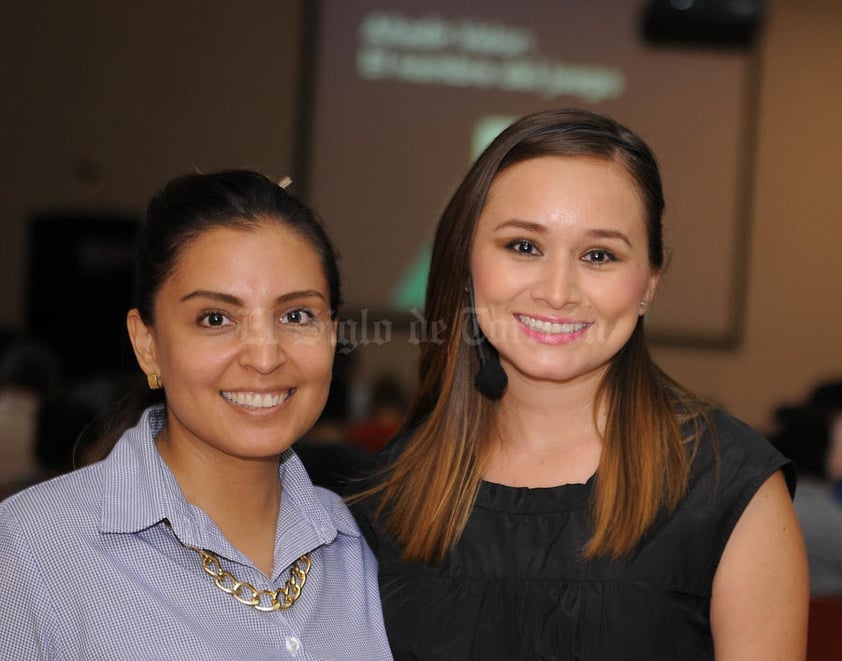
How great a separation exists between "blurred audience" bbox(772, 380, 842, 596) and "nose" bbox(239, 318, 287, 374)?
228 centimetres

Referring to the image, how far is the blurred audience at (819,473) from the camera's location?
11.1ft

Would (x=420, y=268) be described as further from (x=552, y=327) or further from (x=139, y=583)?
(x=139, y=583)

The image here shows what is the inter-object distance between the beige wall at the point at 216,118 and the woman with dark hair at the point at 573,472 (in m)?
4.47

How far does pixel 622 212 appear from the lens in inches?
72.6

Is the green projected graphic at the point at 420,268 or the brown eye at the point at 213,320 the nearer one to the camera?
the brown eye at the point at 213,320

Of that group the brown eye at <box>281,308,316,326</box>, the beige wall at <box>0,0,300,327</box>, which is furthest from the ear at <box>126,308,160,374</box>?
the beige wall at <box>0,0,300,327</box>

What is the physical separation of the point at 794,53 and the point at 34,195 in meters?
4.62

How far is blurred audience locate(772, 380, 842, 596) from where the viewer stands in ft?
11.1

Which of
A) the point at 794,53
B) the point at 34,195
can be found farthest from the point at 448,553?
the point at 794,53

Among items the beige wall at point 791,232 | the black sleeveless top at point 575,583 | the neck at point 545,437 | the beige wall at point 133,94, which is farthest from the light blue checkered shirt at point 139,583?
the beige wall at point 791,232

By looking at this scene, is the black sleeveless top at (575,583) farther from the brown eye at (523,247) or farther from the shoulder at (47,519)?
the shoulder at (47,519)

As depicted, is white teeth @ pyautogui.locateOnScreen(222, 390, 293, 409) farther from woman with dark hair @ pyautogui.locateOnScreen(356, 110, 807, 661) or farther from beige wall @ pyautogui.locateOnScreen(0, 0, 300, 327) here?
beige wall @ pyautogui.locateOnScreen(0, 0, 300, 327)

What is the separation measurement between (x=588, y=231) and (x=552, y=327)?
0.55ft

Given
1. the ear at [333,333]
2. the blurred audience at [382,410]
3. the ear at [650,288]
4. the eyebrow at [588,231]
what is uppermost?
the eyebrow at [588,231]
